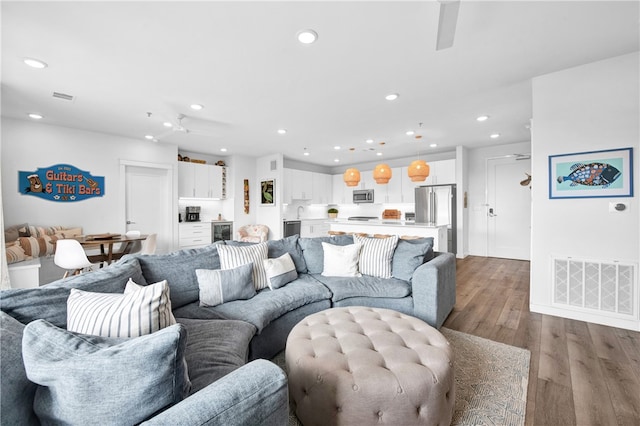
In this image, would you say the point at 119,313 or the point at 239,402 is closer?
the point at 239,402

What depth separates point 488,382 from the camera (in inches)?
70.2

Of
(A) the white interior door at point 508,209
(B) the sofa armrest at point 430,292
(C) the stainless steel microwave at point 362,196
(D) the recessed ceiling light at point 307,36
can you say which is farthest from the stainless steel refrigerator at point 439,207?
(D) the recessed ceiling light at point 307,36

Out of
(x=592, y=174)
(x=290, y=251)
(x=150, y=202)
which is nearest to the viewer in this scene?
(x=592, y=174)

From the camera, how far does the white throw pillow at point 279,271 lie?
2.44m

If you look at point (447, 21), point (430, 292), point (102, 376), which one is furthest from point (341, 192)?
point (102, 376)

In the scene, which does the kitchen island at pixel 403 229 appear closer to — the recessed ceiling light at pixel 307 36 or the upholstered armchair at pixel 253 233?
the upholstered armchair at pixel 253 233

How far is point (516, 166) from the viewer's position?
5.63m

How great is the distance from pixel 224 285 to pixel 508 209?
19.8 feet

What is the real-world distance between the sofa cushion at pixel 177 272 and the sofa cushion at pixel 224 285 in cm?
8

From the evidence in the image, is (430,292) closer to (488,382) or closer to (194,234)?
(488,382)

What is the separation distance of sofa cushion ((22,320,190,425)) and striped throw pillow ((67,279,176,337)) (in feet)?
0.95

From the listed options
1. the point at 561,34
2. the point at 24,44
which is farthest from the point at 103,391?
the point at 561,34

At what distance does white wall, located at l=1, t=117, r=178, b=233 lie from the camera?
398cm

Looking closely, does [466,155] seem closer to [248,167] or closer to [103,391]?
[248,167]
